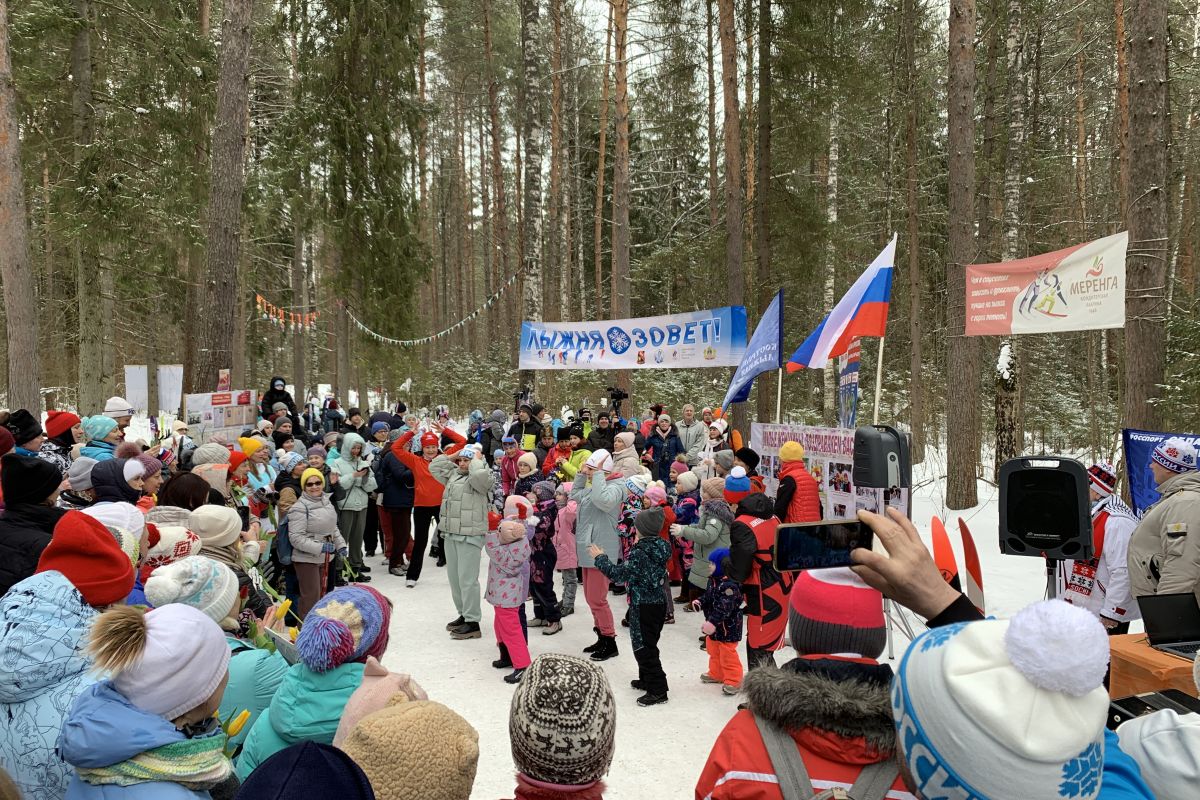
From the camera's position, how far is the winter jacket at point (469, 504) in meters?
6.84

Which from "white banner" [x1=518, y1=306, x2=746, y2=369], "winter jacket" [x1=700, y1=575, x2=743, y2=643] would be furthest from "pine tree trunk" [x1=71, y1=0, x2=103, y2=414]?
"winter jacket" [x1=700, y1=575, x2=743, y2=643]

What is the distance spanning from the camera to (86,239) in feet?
38.7

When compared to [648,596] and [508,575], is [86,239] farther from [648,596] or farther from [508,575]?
[648,596]

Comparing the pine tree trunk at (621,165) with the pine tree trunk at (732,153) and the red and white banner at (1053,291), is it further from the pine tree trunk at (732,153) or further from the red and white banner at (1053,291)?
the red and white banner at (1053,291)

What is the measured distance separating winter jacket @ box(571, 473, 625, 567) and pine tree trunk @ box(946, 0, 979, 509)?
20.1ft

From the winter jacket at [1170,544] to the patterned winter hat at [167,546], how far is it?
17.7ft

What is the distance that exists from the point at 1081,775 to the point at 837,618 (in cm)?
84

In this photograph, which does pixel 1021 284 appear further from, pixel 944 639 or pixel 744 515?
pixel 944 639

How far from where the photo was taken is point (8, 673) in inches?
79.2

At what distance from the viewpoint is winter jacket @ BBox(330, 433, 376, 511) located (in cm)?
823

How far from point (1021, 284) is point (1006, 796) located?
697 cm

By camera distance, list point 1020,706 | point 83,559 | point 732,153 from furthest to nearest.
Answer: point 732,153 → point 83,559 → point 1020,706

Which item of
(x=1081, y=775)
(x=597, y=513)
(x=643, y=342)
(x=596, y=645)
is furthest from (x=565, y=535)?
(x=1081, y=775)

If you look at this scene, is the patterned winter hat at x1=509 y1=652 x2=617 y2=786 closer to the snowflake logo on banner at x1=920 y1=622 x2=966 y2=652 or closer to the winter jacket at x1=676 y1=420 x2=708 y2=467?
the snowflake logo on banner at x1=920 y1=622 x2=966 y2=652
